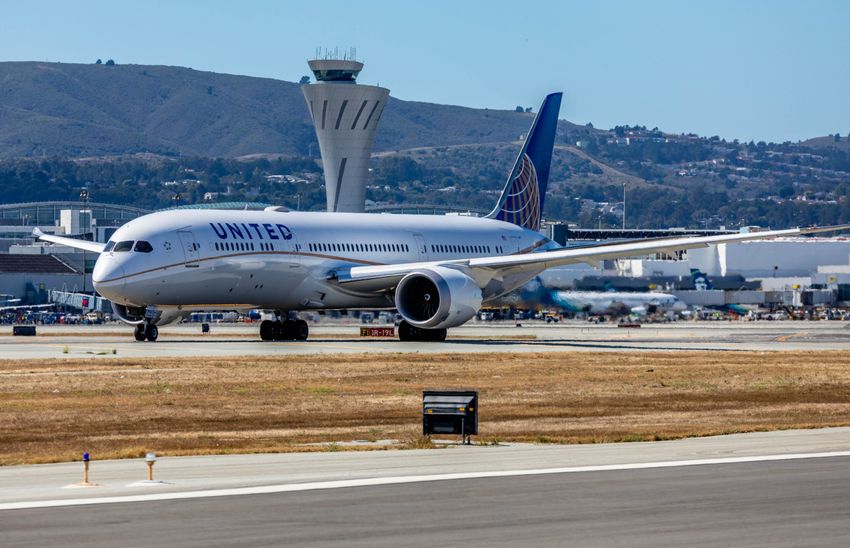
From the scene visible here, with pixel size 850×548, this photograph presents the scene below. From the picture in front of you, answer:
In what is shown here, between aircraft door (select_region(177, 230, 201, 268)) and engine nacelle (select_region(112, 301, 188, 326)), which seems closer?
aircraft door (select_region(177, 230, 201, 268))

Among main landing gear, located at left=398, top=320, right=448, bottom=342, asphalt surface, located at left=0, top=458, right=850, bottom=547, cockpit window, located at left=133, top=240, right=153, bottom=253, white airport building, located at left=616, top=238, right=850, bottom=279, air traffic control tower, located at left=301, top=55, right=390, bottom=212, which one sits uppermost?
air traffic control tower, located at left=301, top=55, right=390, bottom=212

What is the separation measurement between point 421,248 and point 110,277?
1808 centimetres

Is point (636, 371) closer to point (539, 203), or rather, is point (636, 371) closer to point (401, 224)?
point (401, 224)

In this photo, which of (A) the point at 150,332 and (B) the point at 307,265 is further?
(B) the point at 307,265

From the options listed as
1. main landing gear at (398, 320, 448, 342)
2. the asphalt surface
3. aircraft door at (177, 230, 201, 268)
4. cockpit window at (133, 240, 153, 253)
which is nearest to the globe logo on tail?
main landing gear at (398, 320, 448, 342)

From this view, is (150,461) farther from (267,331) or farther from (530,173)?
(530,173)

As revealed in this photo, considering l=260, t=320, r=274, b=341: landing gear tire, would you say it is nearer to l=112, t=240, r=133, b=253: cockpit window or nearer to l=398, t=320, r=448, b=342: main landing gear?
l=398, t=320, r=448, b=342: main landing gear

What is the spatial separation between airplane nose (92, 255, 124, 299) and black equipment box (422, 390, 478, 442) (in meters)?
28.4

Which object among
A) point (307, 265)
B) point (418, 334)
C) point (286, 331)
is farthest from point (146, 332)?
point (418, 334)

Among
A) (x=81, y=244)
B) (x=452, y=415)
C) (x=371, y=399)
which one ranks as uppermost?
(x=81, y=244)

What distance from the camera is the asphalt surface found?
1557 cm

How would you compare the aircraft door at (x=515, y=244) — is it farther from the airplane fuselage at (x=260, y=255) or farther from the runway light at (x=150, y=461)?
the runway light at (x=150, y=461)

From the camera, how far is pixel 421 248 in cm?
6638

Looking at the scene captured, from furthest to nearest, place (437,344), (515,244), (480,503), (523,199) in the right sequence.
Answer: (523,199) < (515,244) < (437,344) < (480,503)
